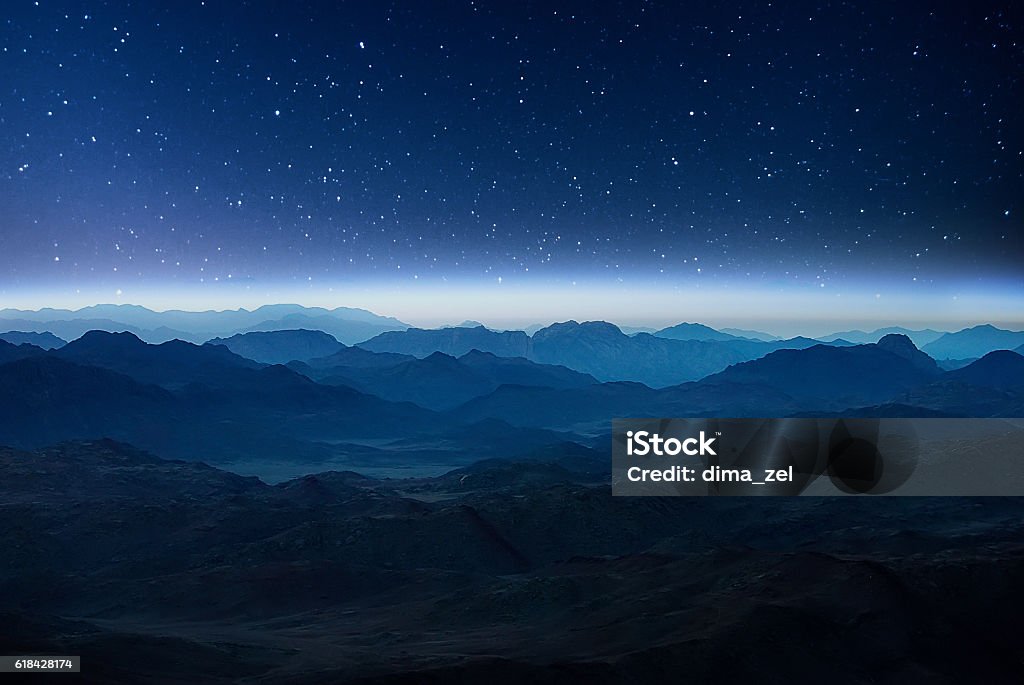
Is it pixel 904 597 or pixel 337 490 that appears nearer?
pixel 904 597

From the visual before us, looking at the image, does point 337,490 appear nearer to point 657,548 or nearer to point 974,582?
point 657,548

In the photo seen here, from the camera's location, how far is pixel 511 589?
165 feet

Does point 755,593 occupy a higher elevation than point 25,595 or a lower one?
higher

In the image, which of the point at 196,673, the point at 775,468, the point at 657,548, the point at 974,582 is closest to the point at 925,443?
the point at 775,468

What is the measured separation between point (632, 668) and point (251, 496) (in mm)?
92607

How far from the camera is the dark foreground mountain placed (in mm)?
32500

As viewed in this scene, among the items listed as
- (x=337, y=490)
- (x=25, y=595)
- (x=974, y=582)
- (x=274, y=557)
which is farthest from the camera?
(x=337, y=490)

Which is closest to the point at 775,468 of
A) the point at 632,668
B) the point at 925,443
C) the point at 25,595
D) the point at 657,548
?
the point at 925,443

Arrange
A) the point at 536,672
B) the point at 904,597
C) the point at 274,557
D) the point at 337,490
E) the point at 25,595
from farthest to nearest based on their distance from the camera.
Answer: the point at 337,490 → the point at 274,557 → the point at 25,595 → the point at 904,597 → the point at 536,672

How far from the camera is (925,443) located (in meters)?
142

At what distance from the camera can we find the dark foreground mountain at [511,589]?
1280 inches

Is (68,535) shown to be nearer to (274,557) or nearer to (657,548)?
(274,557)

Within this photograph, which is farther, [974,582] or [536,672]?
[974,582]

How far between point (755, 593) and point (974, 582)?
537 inches
